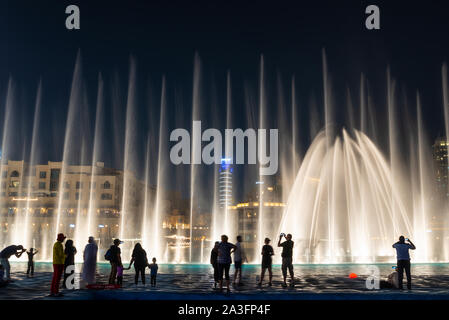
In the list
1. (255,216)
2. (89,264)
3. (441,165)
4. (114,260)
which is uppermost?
(441,165)

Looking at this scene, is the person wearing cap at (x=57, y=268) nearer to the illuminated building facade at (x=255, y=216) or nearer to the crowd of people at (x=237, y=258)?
the crowd of people at (x=237, y=258)

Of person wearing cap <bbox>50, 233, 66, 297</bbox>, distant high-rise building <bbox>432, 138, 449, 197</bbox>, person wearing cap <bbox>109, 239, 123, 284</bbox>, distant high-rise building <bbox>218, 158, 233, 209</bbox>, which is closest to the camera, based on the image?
person wearing cap <bbox>50, 233, 66, 297</bbox>

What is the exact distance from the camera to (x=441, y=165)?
519 feet

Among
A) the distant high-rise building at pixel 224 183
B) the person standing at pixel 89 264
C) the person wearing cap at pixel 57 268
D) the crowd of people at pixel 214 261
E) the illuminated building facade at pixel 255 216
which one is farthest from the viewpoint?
the distant high-rise building at pixel 224 183

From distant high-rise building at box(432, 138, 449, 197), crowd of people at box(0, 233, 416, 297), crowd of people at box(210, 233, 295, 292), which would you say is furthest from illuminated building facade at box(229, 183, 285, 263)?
crowd of people at box(0, 233, 416, 297)

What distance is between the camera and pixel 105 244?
9062 cm

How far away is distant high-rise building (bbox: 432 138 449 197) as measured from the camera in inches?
5984

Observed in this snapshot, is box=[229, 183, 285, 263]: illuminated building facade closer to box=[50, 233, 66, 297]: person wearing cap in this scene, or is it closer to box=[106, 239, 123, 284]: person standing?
box=[106, 239, 123, 284]: person standing

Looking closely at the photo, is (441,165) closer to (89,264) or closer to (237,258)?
(237,258)

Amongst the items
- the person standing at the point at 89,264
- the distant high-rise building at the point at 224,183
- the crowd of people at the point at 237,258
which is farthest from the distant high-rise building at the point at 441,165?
the person standing at the point at 89,264

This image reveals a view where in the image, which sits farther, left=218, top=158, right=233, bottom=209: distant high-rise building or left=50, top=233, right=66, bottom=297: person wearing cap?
left=218, top=158, right=233, bottom=209: distant high-rise building

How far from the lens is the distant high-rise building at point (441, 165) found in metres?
152

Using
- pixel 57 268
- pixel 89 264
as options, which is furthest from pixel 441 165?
pixel 57 268
